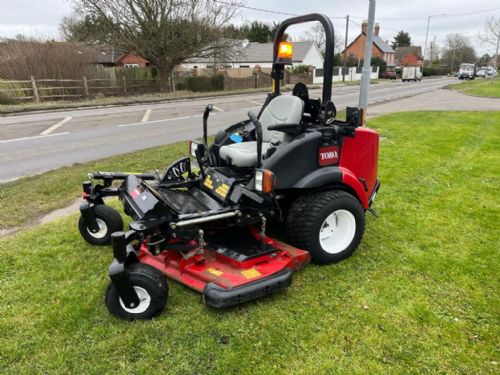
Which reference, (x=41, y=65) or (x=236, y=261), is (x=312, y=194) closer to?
(x=236, y=261)

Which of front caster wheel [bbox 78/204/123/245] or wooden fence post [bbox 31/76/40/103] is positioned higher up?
wooden fence post [bbox 31/76/40/103]

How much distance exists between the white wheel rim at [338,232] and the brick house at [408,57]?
289 ft

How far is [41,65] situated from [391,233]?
1921cm

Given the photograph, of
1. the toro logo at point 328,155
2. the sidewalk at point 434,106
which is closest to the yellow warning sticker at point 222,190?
the toro logo at point 328,155

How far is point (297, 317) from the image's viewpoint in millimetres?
2797

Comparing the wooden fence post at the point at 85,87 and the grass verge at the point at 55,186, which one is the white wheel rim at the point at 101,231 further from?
the wooden fence post at the point at 85,87

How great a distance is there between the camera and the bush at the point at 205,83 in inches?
997

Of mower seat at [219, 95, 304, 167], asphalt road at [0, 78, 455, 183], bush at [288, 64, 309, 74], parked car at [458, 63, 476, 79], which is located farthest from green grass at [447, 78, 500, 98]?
mower seat at [219, 95, 304, 167]

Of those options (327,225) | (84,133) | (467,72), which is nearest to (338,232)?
(327,225)

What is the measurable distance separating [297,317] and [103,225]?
204 centimetres

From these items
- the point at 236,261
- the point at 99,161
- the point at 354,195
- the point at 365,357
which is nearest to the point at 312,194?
the point at 354,195

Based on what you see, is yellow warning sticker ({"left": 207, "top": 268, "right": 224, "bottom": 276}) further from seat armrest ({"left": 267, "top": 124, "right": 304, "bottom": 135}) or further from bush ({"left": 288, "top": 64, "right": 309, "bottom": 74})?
bush ({"left": 288, "top": 64, "right": 309, "bottom": 74})

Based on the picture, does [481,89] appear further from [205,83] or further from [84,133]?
[84,133]

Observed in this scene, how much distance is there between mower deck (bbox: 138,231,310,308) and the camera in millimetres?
2754
